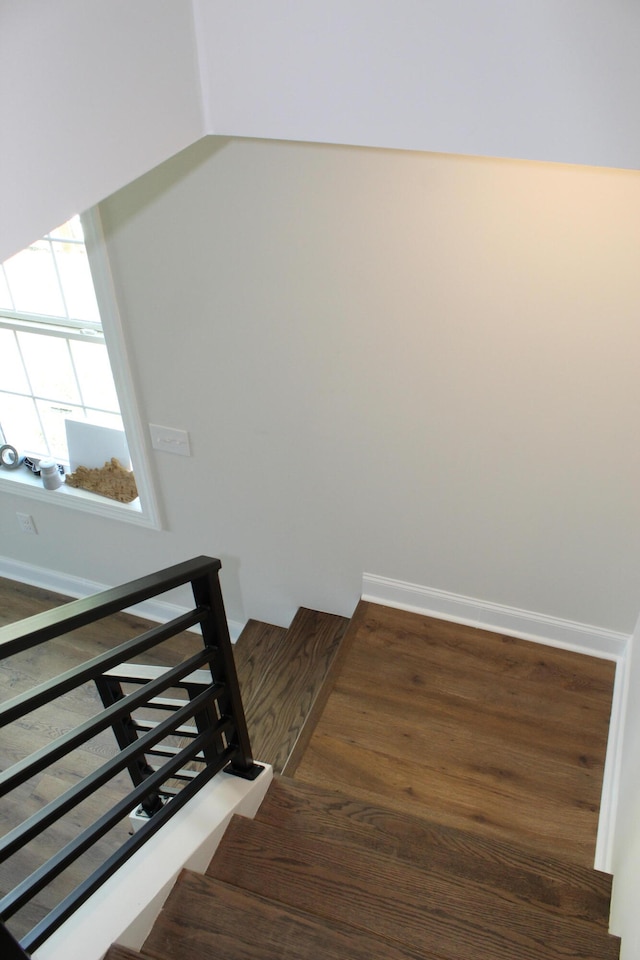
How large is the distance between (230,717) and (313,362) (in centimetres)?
130

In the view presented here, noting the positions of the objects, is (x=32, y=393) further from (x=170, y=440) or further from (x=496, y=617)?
(x=496, y=617)

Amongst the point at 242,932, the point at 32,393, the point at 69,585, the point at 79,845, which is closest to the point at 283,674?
the point at 69,585

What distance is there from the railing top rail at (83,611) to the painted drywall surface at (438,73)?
0.92 metres

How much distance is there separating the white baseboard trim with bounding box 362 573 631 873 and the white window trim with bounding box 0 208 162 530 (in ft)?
3.59

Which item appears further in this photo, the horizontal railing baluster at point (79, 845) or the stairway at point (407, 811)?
the stairway at point (407, 811)

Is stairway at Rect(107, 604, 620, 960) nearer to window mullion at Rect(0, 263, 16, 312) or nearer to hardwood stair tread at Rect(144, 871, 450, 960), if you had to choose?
hardwood stair tread at Rect(144, 871, 450, 960)

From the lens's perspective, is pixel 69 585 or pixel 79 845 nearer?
pixel 79 845

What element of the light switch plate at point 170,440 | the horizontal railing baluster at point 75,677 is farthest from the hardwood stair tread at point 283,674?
the horizontal railing baluster at point 75,677

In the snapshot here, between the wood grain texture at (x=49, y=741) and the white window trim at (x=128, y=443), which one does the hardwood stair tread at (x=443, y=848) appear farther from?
the white window trim at (x=128, y=443)

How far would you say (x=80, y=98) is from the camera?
3.84ft

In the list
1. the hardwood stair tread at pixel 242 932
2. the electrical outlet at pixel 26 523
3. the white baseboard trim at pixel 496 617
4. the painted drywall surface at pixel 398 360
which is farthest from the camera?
the electrical outlet at pixel 26 523

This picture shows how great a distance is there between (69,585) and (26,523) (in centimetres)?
43

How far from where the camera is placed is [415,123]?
53.2 inches

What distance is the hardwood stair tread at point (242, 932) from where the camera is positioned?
5.00ft
